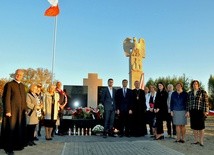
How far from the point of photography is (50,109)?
11.0m

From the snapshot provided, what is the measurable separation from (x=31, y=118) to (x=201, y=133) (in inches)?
195

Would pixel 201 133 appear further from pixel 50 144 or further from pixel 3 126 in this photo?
pixel 3 126

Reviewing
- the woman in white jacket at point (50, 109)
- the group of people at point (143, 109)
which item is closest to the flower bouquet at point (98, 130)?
the group of people at point (143, 109)

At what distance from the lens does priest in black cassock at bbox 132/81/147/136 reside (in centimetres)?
1255

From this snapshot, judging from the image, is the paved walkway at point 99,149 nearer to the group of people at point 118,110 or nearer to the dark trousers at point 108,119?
the group of people at point 118,110

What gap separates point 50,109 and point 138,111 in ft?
11.2

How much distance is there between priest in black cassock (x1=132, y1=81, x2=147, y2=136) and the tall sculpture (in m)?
20.1

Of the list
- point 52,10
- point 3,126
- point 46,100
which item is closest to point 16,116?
point 3,126

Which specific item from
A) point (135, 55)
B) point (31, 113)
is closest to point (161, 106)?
point (31, 113)

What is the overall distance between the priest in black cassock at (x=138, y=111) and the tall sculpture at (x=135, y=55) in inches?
790

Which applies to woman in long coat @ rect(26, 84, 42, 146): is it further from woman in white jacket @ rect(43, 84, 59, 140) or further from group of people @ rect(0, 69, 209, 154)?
woman in white jacket @ rect(43, 84, 59, 140)

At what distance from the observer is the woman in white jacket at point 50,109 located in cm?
1097

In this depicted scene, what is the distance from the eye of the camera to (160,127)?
451 inches

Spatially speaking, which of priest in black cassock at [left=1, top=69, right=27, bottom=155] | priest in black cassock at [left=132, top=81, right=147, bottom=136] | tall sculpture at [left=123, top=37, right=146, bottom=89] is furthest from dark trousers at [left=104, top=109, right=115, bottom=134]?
tall sculpture at [left=123, top=37, right=146, bottom=89]
